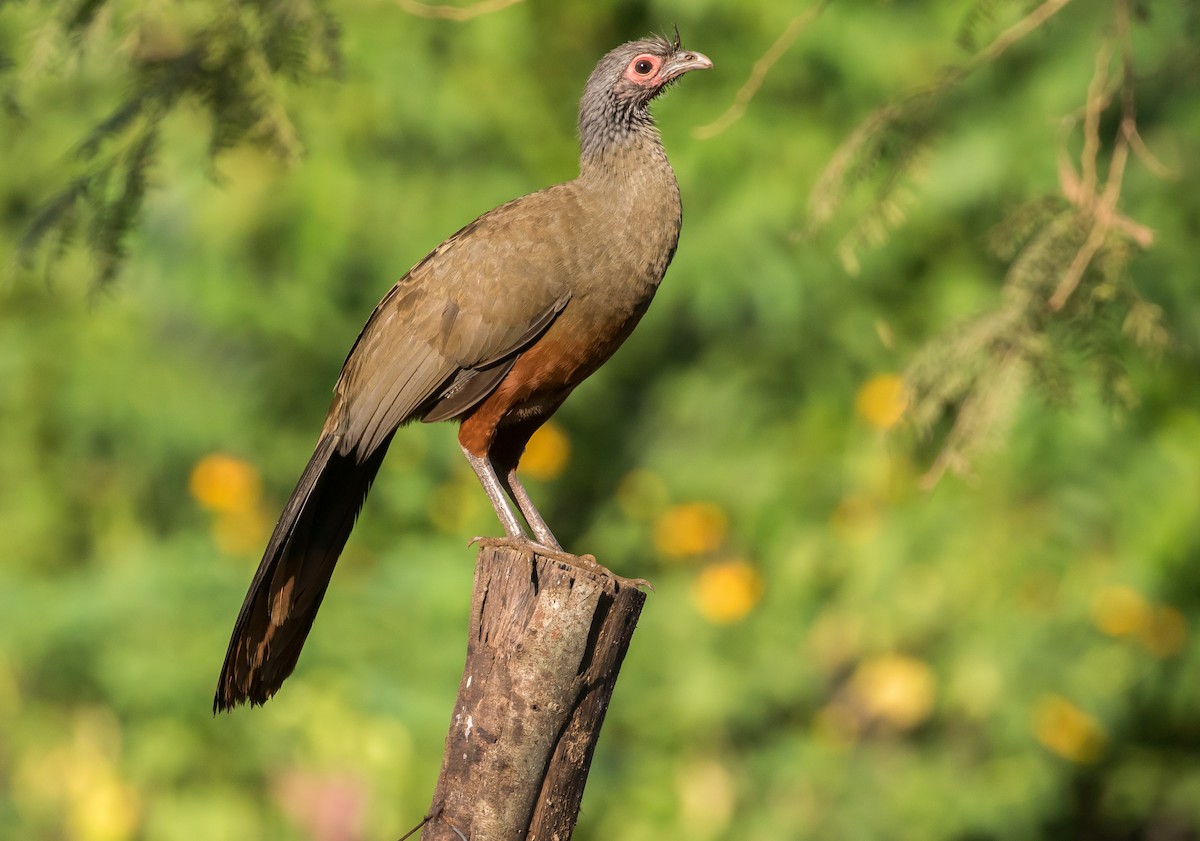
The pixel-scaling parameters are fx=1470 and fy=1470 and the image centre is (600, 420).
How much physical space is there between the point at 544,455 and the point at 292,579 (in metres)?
2.78

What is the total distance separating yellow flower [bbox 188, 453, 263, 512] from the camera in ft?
20.7

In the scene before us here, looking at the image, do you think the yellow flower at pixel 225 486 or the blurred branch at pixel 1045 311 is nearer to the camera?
the blurred branch at pixel 1045 311

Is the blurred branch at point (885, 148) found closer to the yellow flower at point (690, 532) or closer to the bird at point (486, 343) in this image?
the bird at point (486, 343)

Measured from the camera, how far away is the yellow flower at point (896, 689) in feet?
20.4

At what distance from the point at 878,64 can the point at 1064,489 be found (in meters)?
2.13

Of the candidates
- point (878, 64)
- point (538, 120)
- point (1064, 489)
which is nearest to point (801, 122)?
point (878, 64)

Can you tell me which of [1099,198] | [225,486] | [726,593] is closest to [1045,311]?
[1099,198]

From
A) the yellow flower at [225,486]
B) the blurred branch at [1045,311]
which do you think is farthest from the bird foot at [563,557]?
the yellow flower at [225,486]

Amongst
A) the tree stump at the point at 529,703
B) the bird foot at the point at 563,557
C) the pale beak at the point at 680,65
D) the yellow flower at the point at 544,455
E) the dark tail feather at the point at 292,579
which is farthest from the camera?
the yellow flower at the point at 544,455

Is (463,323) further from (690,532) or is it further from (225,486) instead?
(690,532)

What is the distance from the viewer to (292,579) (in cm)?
387

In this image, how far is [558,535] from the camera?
284 inches

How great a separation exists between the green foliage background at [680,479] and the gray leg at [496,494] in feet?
6.16

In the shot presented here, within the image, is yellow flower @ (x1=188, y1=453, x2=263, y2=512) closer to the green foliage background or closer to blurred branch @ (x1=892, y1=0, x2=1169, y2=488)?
the green foliage background
